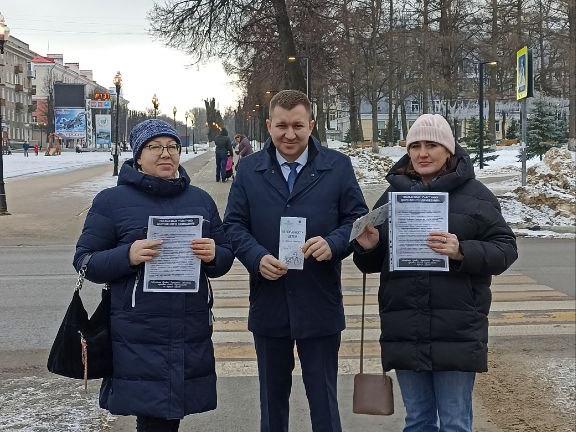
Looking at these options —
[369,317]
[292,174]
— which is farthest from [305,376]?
[369,317]

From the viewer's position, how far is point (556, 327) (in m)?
7.29

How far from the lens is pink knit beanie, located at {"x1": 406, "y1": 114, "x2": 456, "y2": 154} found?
132 inches

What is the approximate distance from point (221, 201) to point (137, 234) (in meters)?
18.2

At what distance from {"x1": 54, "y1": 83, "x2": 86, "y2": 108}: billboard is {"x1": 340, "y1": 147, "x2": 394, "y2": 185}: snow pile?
73.7 metres

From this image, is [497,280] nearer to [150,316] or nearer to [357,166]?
[150,316]

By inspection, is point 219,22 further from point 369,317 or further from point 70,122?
point 70,122

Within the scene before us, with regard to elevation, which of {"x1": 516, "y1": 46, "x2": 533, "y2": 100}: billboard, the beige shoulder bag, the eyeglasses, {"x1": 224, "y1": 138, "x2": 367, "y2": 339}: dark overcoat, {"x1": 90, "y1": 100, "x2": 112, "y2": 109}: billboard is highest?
{"x1": 90, "y1": 100, "x2": 112, "y2": 109}: billboard

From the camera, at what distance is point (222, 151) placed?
1106 inches

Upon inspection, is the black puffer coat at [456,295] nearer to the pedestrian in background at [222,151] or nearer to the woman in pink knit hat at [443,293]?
the woman in pink knit hat at [443,293]

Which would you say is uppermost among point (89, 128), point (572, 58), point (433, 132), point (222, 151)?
point (572, 58)

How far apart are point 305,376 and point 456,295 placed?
997 millimetres

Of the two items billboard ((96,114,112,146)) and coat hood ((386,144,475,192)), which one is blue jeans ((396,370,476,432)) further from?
billboard ((96,114,112,146))

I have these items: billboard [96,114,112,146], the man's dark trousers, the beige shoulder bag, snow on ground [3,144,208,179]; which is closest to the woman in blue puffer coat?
the man's dark trousers

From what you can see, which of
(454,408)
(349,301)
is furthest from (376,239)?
(349,301)
